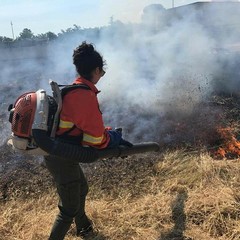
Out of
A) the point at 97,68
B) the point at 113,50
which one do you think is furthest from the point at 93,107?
the point at 113,50

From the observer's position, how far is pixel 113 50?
1128 centimetres

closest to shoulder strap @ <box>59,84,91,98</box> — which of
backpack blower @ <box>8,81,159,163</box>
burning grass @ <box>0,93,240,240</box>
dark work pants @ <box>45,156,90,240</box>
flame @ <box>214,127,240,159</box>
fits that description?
backpack blower @ <box>8,81,159,163</box>

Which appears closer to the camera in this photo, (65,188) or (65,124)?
(65,124)

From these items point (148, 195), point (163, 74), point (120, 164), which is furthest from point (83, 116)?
point (163, 74)

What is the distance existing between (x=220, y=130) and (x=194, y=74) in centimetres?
325

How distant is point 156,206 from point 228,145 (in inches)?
98.8

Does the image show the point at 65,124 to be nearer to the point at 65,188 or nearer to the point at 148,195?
the point at 65,188

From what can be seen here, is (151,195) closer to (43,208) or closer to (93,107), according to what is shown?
(43,208)

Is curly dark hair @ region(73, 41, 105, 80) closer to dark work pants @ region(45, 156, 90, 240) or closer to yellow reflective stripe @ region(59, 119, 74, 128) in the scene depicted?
Answer: yellow reflective stripe @ region(59, 119, 74, 128)

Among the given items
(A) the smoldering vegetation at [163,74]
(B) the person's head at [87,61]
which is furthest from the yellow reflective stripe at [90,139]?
(A) the smoldering vegetation at [163,74]

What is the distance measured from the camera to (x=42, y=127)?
2.69 metres

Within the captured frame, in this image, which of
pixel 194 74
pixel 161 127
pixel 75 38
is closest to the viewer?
pixel 161 127

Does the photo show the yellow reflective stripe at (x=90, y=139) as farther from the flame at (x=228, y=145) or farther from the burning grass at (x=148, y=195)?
the flame at (x=228, y=145)

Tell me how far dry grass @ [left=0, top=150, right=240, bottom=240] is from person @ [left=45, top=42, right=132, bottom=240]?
0.71 m
